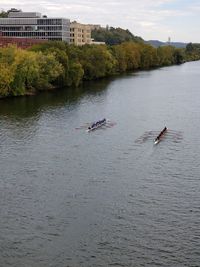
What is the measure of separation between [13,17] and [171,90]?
8942 centimetres

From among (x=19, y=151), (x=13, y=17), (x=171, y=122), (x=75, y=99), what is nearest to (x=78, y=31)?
(x=13, y=17)

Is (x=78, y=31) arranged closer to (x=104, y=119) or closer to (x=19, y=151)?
(x=104, y=119)

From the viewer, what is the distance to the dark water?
21.0 m

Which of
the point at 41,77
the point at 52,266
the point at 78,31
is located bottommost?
the point at 52,266

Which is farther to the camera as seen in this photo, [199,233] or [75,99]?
[75,99]

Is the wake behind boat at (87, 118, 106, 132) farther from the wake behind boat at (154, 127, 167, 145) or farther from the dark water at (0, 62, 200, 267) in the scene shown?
the wake behind boat at (154, 127, 167, 145)

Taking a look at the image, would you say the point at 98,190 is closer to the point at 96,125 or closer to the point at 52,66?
the point at 96,125

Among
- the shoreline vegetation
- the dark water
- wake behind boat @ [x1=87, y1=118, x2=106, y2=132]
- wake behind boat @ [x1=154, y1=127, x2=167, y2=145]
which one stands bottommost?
the dark water

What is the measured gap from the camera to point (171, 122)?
157ft

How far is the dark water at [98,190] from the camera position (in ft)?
68.8

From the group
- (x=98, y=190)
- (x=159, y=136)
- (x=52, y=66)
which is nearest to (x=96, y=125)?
(x=159, y=136)

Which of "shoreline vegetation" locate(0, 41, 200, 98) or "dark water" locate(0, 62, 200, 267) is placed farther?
"shoreline vegetation" locate(0, 41, 200, 98)

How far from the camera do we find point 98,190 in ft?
91.6

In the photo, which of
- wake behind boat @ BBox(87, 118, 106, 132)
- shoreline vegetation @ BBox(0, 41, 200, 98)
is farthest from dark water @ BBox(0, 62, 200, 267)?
shoreline vegetation @ BBox(0, 41, 200, 98)
